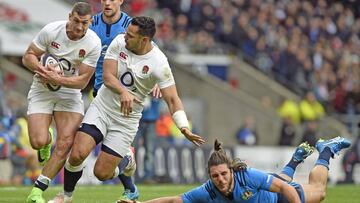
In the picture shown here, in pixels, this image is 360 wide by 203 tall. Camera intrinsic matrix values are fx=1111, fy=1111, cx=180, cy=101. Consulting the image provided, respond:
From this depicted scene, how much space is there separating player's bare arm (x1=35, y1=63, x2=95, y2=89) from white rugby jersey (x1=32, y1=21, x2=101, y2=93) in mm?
134

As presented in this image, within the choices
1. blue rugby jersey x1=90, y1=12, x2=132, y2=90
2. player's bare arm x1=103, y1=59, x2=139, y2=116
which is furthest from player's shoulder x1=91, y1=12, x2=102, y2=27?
player's bare arm x1=103, y1=59, x2=139, y2=116

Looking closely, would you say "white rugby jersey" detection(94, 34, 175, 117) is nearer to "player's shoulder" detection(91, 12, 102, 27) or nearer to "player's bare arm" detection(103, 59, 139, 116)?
"player's bare arm" detection(103, 59, 139, 116)

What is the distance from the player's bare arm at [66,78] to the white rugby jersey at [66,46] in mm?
134

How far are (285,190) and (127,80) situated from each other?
260cm

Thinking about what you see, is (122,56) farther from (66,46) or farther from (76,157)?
(76,157)

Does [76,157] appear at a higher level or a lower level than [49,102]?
lower

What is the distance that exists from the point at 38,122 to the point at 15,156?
8948 mm

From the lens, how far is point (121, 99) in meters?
13.0

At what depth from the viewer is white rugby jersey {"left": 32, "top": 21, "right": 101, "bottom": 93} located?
13664mm

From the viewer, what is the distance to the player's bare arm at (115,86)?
12.9 m

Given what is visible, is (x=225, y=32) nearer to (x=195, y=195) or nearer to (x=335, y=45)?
(x=335, y=45)

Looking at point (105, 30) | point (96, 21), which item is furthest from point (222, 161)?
point (96, 21)

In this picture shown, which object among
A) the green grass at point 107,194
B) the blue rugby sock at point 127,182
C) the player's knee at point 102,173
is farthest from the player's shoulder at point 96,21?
the green grass at point 107,194

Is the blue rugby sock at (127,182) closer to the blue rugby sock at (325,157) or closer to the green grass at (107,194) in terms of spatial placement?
the green grass at (107,194)
